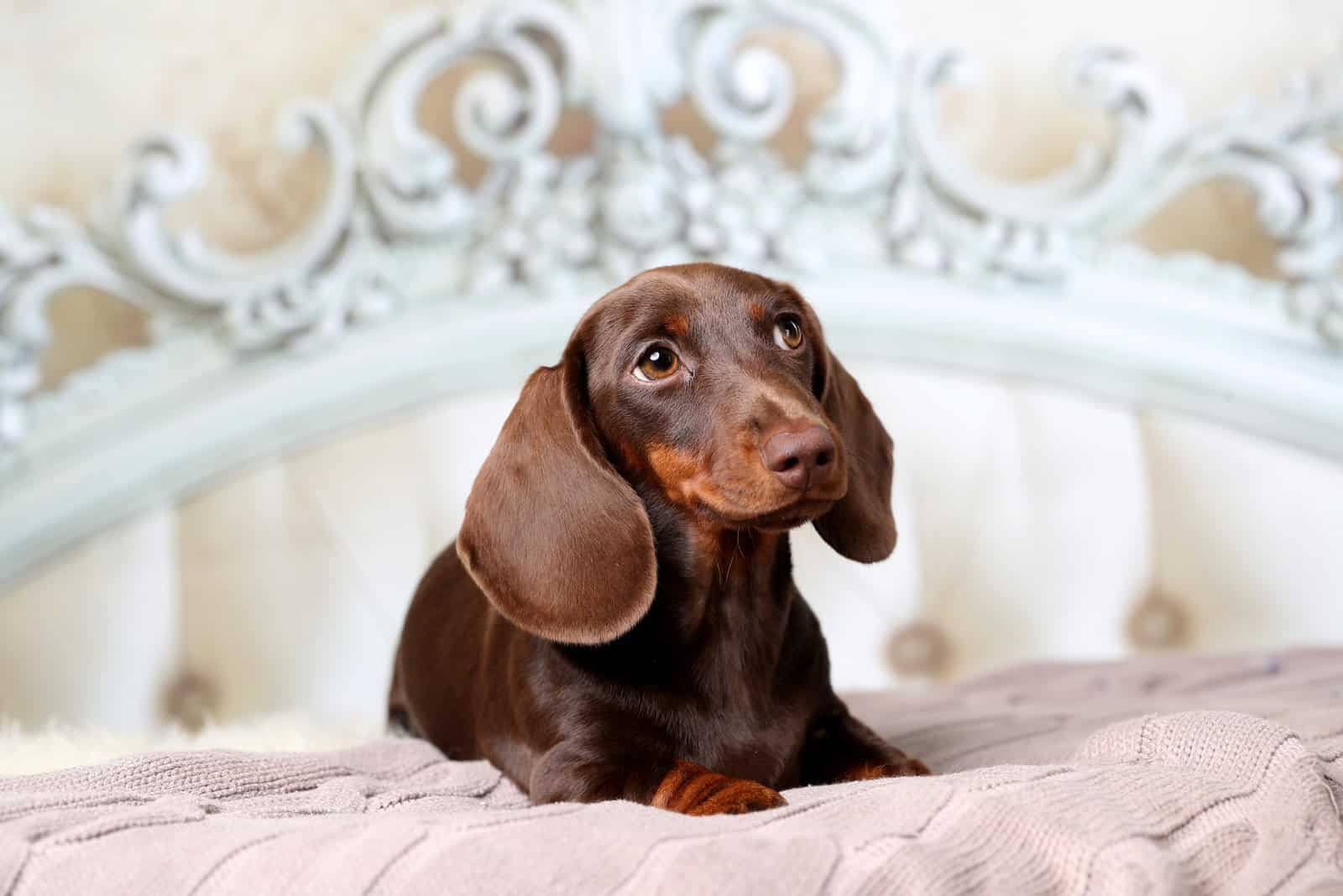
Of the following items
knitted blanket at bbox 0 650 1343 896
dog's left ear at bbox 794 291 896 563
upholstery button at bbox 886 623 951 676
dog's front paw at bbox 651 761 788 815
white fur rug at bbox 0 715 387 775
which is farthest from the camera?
upholstery button at bbox 886 623 951 676

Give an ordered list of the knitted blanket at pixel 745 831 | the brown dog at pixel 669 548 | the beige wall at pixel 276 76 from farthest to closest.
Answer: the beige wall at pixel 276 76 < the brown dog at pixel 669 548 < the knitted blanket at pixel 745 831

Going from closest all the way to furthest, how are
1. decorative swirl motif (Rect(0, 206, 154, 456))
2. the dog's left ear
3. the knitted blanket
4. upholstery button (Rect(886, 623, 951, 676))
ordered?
the knitted blanket, the dog's left ear, decorative swirl motif (Rect(0, 206, 154, 456)), upholstery button (Rect(886, 623, 951, 676))

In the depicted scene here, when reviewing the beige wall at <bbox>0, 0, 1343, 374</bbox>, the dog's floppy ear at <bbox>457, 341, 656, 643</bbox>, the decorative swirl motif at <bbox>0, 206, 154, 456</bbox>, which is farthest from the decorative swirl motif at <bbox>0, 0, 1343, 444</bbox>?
the dog's floppy ear at <bbox>457, 341, 656, 643</bbox>

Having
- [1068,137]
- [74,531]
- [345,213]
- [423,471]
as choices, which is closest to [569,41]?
[345,213]

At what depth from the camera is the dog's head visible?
106cm

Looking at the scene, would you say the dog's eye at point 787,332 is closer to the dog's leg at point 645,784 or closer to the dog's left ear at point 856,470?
the dog's left ear at point 856,470

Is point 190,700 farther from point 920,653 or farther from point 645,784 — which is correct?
point 645,784

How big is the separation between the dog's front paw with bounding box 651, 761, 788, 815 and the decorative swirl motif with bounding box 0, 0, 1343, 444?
1.23m

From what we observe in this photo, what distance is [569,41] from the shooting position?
213cm

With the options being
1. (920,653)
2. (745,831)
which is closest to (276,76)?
(920,653)

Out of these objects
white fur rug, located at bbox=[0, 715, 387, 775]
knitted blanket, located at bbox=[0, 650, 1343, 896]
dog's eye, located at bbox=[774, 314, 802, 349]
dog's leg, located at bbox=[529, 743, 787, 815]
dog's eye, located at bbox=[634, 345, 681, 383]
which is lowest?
white fur rug, located at bbox=[0, 715, 387, 775]

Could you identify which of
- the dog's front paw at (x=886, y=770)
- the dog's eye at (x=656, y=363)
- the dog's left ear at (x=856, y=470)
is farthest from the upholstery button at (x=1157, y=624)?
the dog's eye at (x=656, y=363)

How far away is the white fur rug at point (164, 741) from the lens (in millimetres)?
1327

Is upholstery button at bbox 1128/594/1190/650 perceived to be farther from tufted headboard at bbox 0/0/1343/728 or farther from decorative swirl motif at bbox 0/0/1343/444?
decorative swirl motif at bbox 0/0/1343/444
